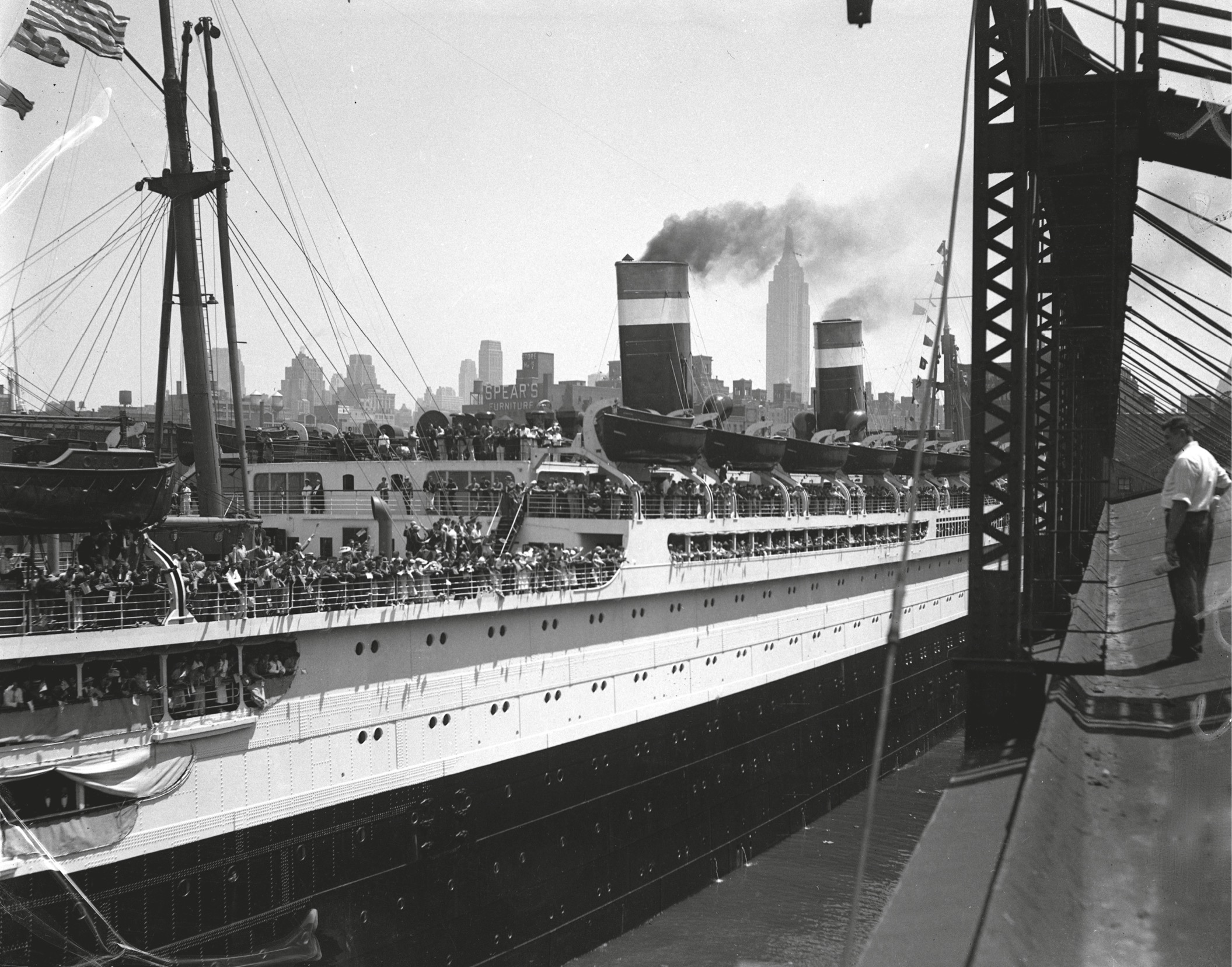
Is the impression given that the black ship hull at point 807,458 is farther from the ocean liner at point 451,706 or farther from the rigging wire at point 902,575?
the rigging wire at point 902,575

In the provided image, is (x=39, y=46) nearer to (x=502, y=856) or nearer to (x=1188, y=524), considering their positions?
(x=502, y=856)

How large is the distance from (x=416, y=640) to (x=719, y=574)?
8.98 metres

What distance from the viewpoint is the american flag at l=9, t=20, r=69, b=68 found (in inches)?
570

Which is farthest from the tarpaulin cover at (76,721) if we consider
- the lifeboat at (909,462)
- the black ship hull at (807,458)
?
the lifeboat at (909,462)

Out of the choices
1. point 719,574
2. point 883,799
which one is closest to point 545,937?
point 719,574

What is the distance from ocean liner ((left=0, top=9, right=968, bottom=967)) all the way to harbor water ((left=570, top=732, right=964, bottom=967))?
509 mm

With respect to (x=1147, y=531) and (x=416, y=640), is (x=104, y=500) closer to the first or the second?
(x=416, y=640)

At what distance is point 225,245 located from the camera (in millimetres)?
A: 23047

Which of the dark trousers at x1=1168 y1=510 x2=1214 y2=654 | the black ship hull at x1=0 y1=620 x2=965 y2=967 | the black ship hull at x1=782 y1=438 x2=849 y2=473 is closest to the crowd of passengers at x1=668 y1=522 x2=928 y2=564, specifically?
the black ship hull at x1=782 y1=438 x2=849 y2=473

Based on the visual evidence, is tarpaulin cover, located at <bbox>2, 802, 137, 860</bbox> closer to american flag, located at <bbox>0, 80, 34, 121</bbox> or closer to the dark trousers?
american flag, located at <bbox>0, 80, 34, 121</bbox>

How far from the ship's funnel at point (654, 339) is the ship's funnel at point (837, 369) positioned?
59.9 feet

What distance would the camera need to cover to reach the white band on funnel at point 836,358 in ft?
163

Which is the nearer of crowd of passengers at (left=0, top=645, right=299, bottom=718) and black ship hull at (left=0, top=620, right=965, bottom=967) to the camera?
crowd of passengers at (left=0, top=645, right=299, bottom=718)

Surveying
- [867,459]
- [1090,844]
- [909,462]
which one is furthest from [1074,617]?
[909,462]
